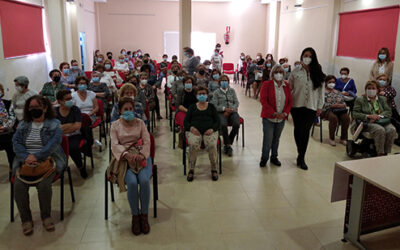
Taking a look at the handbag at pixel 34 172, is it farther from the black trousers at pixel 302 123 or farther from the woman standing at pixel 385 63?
the woman standing at pixel 385 63

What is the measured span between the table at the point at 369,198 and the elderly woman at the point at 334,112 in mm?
2816

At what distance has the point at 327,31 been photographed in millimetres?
9734

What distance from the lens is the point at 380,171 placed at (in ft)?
9.39

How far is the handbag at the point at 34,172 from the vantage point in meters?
3.17

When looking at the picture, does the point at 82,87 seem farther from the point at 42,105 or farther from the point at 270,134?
the point at 270,134

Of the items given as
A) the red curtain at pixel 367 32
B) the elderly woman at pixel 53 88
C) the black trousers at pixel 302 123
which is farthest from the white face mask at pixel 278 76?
the red curtain at pixel 367 32

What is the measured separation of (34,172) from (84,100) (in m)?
2.27

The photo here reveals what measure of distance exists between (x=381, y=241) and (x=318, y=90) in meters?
2.13

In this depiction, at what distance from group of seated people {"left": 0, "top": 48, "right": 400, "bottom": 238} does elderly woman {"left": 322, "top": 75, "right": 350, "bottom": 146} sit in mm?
16

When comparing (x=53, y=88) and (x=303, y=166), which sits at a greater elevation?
(x=53, y=88)

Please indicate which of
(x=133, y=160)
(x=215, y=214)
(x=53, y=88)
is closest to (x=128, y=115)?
(x=133, y=160)

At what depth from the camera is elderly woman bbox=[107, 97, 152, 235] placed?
3.22m

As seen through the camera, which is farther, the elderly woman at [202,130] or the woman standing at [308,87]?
the woman standing at [308,87]

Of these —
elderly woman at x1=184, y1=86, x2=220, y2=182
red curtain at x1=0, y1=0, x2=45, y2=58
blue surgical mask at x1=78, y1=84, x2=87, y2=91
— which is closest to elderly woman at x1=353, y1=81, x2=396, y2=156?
elderly woman at x1=184, y1=86, x2=220, y2=182
